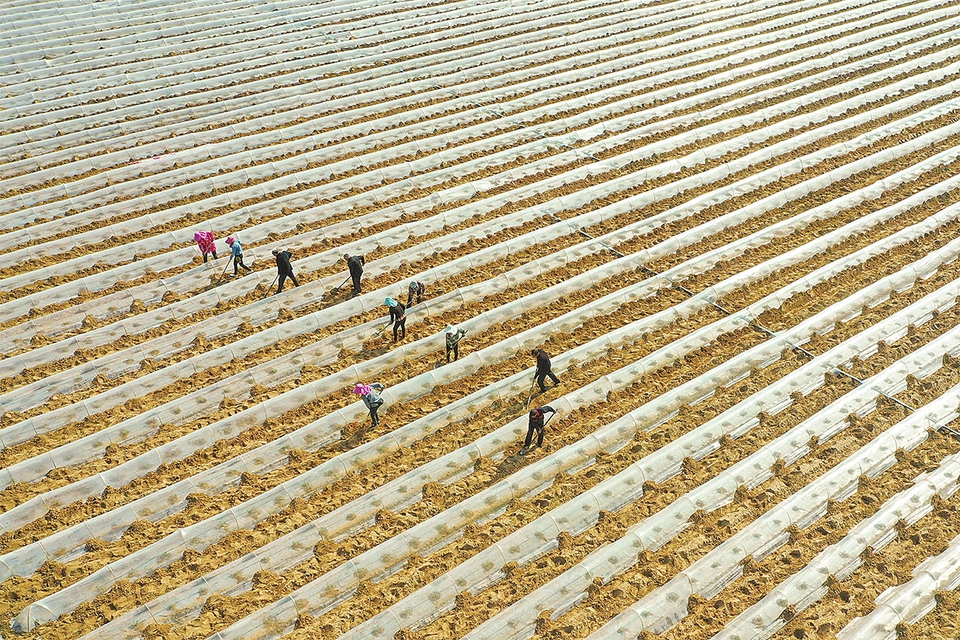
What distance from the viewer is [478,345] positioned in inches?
493

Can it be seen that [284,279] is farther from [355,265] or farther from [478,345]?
[478,345]

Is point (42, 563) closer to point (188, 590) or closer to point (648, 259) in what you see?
point (188, 590)

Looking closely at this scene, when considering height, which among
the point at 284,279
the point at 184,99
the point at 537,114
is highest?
the point at 184,99

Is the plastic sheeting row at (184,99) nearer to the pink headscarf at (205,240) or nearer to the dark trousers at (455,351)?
the pink headscarf at (205,240)

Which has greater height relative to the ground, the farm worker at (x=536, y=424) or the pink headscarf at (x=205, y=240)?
the pink headscarf at (x=205, y=240)

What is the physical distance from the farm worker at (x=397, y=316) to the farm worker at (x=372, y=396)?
5.54ft

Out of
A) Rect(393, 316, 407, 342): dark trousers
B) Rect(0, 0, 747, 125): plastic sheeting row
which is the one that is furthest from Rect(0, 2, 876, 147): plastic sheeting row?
Rect(393, 316, 407, 342): dark trousers

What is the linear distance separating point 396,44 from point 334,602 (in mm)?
19592

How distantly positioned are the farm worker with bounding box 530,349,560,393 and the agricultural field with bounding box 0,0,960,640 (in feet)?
1.12

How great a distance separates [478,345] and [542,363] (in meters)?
1.75

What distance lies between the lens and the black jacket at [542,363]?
10977mm

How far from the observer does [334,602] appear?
862 centimetres

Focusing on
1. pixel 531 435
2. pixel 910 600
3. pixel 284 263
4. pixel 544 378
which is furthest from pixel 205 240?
pixel 910 600

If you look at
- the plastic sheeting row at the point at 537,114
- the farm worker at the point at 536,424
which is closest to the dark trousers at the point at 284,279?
the farm worker at the point at 536,424
